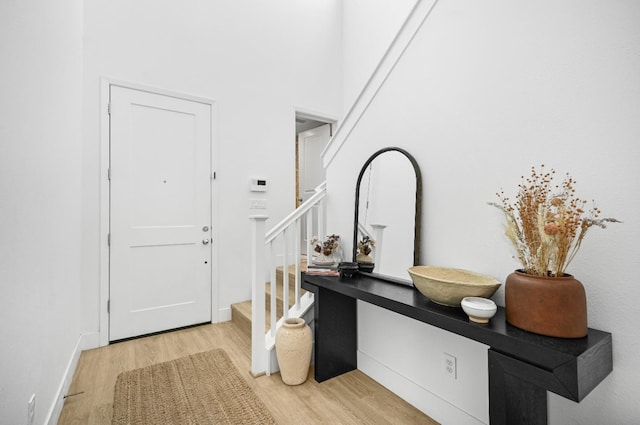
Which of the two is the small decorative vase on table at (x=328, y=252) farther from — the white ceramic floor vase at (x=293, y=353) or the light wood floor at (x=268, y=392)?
the light wood floor at (x=268, y=392)

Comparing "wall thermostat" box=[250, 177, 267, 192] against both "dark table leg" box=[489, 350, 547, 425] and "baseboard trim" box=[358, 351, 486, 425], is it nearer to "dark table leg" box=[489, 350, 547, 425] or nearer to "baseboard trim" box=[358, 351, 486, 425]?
"baseboard trim" box=[358, 351, 486, 425]

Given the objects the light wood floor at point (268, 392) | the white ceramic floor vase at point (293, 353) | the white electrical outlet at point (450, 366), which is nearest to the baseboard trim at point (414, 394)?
the light wood floor at point (268, 392)

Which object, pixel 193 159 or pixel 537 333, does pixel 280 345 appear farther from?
pixel 193 159

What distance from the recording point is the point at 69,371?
78.5 inches

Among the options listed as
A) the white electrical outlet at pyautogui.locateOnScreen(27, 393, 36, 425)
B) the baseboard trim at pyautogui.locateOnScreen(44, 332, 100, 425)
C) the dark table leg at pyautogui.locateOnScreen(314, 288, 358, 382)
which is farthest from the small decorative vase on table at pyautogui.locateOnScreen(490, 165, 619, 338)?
the baseboard trim at pyautogui.locateOnScreen(44, 332, 100, 425)

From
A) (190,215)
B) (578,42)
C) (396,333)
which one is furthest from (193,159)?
(578,42)

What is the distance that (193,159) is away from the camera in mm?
2969

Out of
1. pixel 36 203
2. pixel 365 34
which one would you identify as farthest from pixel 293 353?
pixel 365 34

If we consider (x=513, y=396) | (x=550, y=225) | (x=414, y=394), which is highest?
(x=550, y=225)

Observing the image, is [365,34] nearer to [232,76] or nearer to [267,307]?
[232,76]

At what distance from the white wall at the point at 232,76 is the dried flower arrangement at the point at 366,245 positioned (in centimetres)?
161

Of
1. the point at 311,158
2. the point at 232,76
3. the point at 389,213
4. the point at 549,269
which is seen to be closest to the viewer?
the point at 549,269

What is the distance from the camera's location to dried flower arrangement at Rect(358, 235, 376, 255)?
77.4 inches

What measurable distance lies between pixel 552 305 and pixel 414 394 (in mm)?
1077
